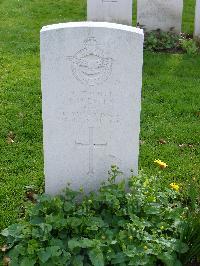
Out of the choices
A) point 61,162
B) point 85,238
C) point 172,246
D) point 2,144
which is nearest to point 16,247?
point 85,238

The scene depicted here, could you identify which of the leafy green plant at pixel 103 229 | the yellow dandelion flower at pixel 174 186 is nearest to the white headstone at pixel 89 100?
the leafy green plant at pixel 103 229

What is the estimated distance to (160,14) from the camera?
855cm

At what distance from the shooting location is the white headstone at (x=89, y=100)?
3869mm

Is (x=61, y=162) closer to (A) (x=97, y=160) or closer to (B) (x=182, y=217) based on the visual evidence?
(A) (x=97, y=160)

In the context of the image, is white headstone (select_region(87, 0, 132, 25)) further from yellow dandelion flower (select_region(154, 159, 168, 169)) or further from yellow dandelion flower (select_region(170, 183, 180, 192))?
yellow dandelion flower (select_region(170, 183, 180, 192))

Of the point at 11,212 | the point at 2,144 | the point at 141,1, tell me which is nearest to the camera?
the point at 11,212

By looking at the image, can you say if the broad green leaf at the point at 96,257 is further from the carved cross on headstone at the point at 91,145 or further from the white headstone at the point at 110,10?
the white headstone at the point at 110,10

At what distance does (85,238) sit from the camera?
3.74 m

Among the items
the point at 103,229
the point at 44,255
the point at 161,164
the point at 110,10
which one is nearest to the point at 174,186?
the point at 161,164

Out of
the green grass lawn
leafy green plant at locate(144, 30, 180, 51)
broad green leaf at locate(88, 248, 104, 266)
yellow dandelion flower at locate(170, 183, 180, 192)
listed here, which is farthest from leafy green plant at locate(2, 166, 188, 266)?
leafy green plant at locate(144, 30, 180, 51)

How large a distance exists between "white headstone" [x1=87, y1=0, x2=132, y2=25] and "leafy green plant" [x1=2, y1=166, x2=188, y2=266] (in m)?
4.87

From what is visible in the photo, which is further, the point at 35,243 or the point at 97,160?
the point at 97,160

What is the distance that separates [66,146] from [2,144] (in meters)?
1.46

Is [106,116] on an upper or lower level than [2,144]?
upper
